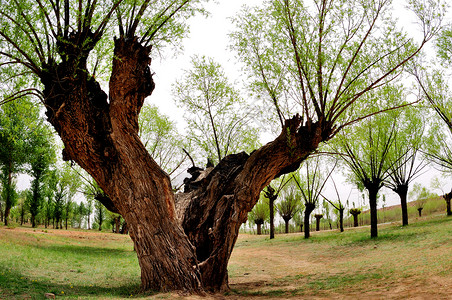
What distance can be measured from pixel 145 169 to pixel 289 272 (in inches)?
276

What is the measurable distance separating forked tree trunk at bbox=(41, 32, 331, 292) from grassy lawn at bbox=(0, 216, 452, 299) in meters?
0.81

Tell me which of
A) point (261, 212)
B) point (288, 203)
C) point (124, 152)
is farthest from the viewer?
point (261, 212)

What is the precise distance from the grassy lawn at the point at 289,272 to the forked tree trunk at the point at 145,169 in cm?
81

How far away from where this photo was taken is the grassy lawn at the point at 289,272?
21.6ft

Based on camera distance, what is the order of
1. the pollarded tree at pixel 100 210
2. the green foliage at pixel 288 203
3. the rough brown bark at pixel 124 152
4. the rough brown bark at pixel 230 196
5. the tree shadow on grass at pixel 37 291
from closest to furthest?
the tree shadow on grass at pixel 37 291 < the rough brown bark at pixel 124 152 < the rough brown bark at pixel 230 196 < the green foliage at pixel 288 203 < the pollarded tree at pixel 100 210

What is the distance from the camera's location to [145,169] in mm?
7230

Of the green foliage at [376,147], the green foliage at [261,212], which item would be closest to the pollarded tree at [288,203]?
the green foliage at [261,212]

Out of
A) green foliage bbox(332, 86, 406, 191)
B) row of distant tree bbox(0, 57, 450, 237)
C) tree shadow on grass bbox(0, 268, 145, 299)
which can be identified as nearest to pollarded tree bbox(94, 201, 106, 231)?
row of distant tree bbox(0, 57, 450, 237)

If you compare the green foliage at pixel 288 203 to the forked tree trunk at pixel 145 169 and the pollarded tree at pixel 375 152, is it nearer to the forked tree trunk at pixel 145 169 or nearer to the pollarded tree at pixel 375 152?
the pollarded tree at pixel 375 152

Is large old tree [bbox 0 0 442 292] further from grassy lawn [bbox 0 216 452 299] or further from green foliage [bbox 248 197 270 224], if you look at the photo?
green foliage [bbox 248 197 270 224]

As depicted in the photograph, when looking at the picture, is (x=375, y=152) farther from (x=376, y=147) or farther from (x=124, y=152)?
(x=124, y=152)

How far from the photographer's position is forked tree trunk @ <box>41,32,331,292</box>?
6.82 meters

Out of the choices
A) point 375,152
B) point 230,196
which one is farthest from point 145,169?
point 375,152

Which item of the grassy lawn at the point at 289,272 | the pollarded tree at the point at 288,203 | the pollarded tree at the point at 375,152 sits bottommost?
the grassy lawn at the point at 289,272
